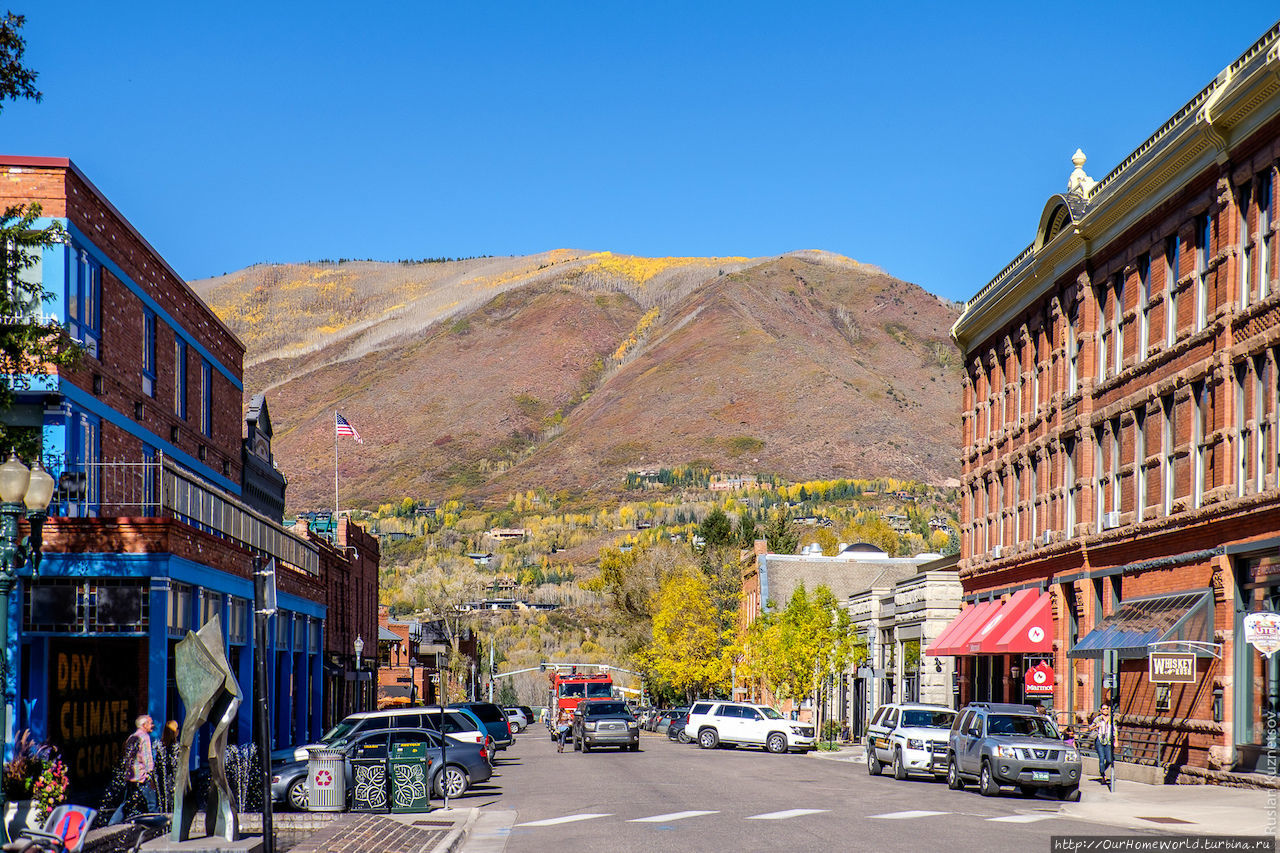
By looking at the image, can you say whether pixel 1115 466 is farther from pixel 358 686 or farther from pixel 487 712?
pixel 358 686

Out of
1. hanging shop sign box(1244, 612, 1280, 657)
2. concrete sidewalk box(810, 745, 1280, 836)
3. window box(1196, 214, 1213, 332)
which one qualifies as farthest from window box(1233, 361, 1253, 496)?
hanging shop sign box(1244, 612, 1280, 657)

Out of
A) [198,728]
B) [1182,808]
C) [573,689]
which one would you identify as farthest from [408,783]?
[573,689]

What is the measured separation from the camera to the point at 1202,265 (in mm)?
32031

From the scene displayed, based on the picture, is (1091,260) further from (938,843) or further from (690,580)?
(690,580)

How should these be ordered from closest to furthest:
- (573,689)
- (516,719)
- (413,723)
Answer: (413,723)
(573,689)
(516,719)

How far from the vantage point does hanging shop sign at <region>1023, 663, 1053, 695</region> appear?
37625 millimetres

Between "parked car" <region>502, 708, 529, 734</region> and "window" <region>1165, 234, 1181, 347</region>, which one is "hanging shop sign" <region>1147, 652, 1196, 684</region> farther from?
"parked car" <region>502, 708, 529, 734</region>

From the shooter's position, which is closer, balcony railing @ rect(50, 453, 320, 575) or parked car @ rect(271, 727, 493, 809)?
parked car @ rect(271, 727, 493, 809)

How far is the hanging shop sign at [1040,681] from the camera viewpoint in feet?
123

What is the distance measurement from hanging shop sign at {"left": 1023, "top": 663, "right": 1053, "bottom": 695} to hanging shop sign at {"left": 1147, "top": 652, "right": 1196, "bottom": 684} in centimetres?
550

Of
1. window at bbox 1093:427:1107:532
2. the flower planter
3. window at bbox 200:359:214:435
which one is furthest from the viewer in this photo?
window at bbox 200:359:214:435

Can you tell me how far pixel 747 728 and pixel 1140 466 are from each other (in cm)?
2197

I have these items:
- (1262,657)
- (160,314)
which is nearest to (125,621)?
(160,314)

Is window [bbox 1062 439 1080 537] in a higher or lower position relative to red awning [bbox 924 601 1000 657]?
higher
